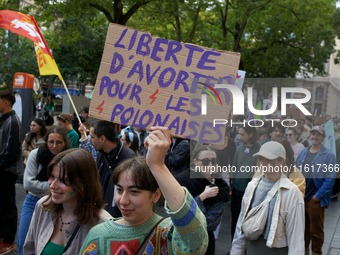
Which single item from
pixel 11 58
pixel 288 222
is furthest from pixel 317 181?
pixel 11 58

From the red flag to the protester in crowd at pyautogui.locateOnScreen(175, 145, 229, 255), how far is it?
208cm

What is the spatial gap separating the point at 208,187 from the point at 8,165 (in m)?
2.59

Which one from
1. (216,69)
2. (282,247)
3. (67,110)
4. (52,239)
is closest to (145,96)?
(216,69)

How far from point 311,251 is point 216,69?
4.14 m

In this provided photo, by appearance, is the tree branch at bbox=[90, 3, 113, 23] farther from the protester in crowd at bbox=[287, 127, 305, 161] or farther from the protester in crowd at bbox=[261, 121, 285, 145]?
the protester in crowd at bbox=[287, 127, 305, 161]

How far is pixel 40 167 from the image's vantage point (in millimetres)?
4297

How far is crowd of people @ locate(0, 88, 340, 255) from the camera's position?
1732 mm

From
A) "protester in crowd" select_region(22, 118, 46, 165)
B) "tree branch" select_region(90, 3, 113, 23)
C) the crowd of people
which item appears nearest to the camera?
the crowd of people

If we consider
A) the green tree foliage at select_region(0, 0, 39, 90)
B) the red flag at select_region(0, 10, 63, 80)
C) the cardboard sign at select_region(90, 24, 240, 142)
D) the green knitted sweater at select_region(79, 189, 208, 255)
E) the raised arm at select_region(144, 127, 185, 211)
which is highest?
the green tree foliage at select_region(0, 0, 39, 90)

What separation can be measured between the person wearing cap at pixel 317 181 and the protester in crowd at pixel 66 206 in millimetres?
3446

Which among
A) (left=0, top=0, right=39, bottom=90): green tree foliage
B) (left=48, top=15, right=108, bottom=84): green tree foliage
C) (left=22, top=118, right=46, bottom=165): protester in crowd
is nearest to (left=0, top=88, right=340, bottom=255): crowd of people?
(left=22, top=118, right=46, bottom=165): protester in crowd

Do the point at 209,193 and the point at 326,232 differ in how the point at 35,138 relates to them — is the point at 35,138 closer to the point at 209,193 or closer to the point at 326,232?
the point at 209,193

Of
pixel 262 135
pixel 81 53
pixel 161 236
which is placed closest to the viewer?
pixel 161 236

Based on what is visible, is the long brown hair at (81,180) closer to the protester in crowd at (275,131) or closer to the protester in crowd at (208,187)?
the protester in crowd at (208,187)
